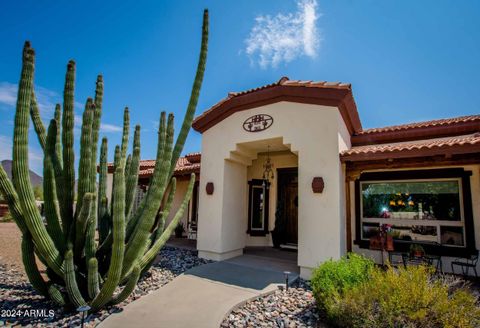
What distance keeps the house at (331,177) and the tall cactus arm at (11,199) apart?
463 centimetres

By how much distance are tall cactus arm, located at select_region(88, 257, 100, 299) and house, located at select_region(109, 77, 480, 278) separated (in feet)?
12.7

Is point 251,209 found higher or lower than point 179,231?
higher

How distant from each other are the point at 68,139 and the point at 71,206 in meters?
1.18

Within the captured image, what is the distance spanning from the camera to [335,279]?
4.15 meters

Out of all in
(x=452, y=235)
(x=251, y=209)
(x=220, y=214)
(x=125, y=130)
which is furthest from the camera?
(x=251, y=209)

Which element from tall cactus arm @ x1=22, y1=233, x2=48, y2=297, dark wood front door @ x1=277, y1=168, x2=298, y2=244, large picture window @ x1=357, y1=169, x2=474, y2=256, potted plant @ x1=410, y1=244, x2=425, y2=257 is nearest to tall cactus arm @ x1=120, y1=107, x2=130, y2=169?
tall cactus arm @ x1=22, y1=233, x2=48, y2=297

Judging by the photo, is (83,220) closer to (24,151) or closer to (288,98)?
(24,151)

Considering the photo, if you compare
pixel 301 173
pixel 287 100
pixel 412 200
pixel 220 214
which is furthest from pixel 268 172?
pixel 412 200

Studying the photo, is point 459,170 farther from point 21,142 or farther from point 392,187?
point 21,142

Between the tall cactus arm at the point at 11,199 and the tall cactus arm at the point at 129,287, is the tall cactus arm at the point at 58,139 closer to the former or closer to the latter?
the tall cactus arm at the point at 11,199

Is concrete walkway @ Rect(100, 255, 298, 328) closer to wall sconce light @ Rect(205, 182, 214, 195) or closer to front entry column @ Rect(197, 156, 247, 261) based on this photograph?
front entry column @ Rect(197, 156, 247, 261)

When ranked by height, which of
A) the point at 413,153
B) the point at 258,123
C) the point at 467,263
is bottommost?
the point at 467,263

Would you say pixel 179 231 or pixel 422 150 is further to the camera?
pixel 179 231

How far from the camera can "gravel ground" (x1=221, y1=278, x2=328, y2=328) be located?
392cm
